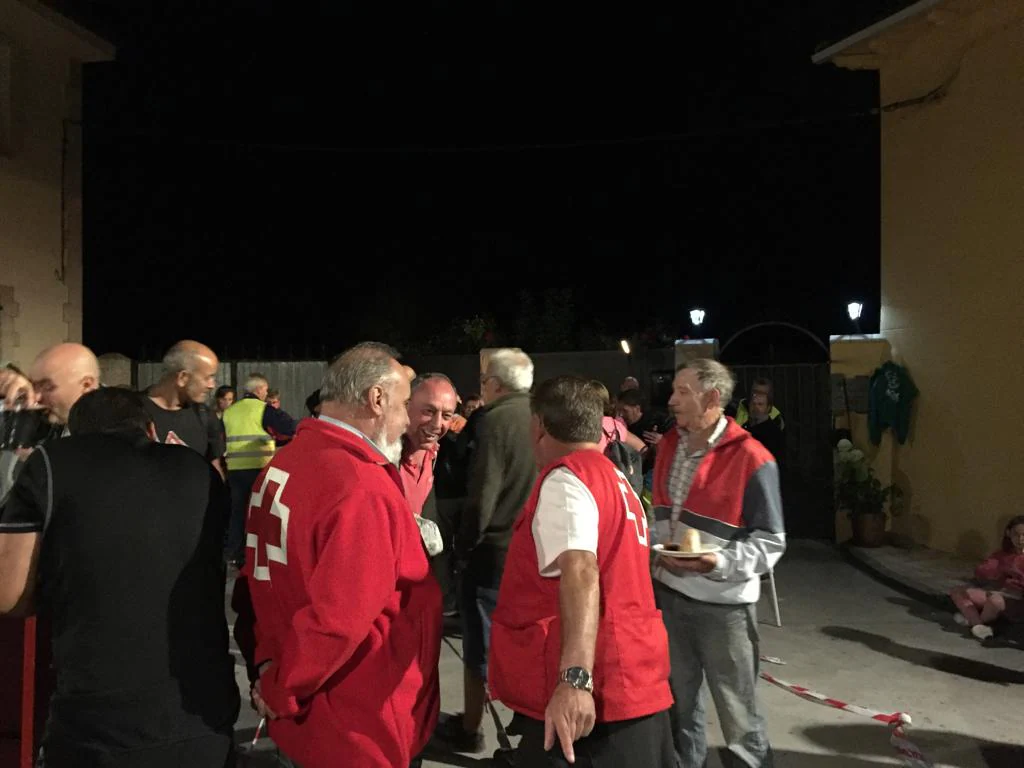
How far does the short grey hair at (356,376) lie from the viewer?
8.77ft

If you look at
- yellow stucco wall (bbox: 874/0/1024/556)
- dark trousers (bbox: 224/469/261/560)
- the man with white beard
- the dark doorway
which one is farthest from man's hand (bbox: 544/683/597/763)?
the dark doorway

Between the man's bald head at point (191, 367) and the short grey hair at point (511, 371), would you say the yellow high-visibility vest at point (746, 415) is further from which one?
the man's bald head at point (191, 367)

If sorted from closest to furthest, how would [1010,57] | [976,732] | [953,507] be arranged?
[976,732] < [1010,57] < [953,507]

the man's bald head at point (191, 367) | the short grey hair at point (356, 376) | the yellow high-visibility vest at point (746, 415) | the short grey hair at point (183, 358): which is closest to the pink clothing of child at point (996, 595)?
the yellow high-visibility vest at point (746, 415)

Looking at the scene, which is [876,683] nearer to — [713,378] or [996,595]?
[996,595]

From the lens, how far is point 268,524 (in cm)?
254

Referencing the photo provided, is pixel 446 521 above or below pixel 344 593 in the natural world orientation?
below

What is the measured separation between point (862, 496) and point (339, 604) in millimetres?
9944

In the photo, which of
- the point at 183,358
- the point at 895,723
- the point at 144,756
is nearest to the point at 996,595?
the point at 895,723

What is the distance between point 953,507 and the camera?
1040cm

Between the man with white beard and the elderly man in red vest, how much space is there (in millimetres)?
272

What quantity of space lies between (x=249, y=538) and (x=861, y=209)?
2990 centimetres

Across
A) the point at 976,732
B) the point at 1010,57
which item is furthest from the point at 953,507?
the point at 976,732

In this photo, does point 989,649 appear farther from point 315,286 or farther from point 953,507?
point 315,286
